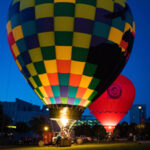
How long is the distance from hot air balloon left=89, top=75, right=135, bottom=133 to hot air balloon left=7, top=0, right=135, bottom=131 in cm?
1148

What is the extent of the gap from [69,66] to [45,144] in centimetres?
889

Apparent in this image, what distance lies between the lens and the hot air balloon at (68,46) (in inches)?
569

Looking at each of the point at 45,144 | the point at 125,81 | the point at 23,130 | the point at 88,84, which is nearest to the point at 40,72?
the point at 88,84

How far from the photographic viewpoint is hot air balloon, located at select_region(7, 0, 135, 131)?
47.4 feet

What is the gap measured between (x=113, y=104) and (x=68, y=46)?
14.5 meters

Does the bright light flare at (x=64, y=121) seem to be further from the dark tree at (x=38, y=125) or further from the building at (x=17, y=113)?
the building at (x=17, y=113)

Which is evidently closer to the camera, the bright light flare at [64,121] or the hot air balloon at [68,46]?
the hot air balloon at [68,46]

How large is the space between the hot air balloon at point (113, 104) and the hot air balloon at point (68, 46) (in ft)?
37.7

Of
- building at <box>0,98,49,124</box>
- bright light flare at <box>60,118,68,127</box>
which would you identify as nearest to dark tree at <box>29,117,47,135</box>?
building at <box>0,98,49,124</box>


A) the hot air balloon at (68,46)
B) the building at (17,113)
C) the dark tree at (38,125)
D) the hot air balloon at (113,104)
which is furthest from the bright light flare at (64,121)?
the building at (17,113)

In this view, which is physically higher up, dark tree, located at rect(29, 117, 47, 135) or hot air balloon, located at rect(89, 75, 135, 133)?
hot air balloon, located at rect(89, 75, 135, 133)

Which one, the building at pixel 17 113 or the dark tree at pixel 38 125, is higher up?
the building at pixel 17 113

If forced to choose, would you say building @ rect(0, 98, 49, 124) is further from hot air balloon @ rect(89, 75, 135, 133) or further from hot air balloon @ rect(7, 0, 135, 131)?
hot air balloon @ rect(7, 0, 135, 131)

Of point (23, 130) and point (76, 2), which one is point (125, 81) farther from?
point (23, 130)
